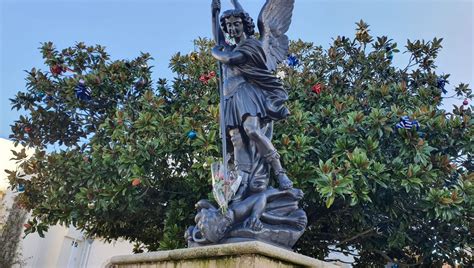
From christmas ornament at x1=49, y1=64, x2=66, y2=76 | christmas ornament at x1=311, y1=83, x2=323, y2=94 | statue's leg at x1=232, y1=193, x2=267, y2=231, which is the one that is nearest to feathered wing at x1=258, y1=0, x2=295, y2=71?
statue's leg at x1=232, y1=193, x2=267, y2=231

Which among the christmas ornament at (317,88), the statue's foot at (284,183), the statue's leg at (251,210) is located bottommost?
the statue's leg at (251,210)

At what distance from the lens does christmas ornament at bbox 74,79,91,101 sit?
24.6ft

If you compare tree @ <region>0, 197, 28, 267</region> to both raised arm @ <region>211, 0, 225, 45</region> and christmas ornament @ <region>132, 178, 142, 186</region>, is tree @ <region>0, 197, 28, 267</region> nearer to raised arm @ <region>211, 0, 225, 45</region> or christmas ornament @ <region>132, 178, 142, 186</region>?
christmas ornament @ <region>132, 178, 142, 186</region>

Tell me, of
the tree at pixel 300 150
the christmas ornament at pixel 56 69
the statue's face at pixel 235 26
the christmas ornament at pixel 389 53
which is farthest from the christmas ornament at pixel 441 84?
the christmas ornament at pixel 56 69

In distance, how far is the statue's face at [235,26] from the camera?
457cm

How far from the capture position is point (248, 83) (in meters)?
4.46

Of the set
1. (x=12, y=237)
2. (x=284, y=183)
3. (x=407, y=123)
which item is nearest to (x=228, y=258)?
(x=284, y=183)

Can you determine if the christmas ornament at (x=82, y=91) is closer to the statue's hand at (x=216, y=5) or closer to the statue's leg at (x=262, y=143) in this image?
the statue's hand at (x=216, y=5)

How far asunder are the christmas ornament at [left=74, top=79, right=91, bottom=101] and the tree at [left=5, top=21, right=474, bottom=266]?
35 millimetres

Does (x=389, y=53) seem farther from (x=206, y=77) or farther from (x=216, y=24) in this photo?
(x=216, y=24)

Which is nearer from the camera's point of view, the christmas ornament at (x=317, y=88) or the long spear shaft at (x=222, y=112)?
the long spear shaft at (x=222, y=112)

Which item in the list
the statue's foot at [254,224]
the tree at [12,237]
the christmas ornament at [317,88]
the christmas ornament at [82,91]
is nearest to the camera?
the statue's foot at [254,224]

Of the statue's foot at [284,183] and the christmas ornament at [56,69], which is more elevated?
the christmas ornament at [56,69]

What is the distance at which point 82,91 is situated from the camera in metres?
7.51
